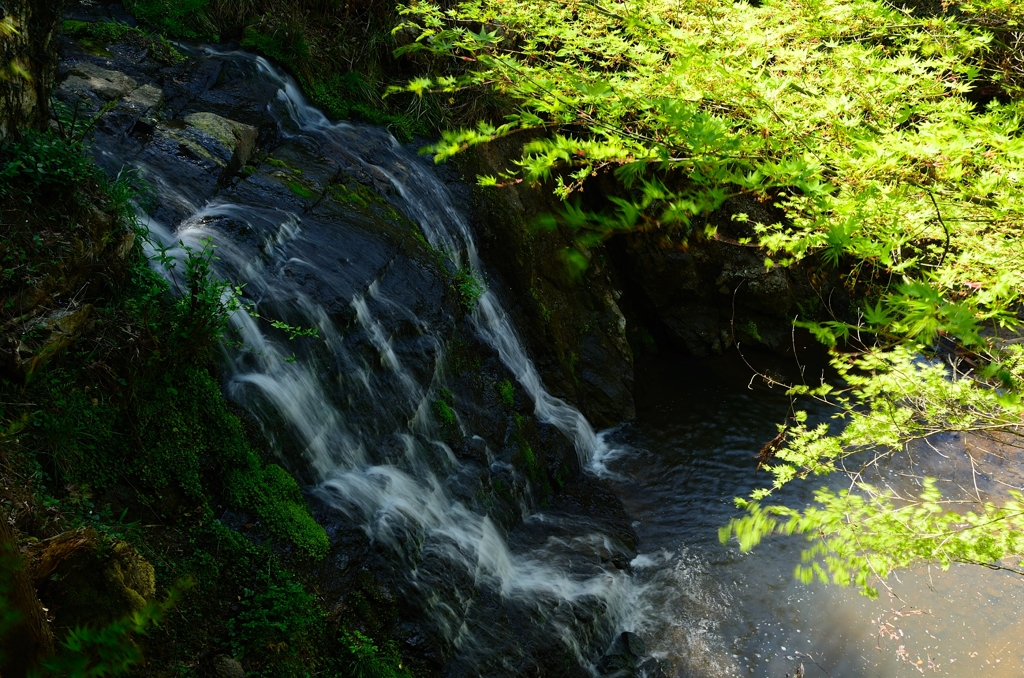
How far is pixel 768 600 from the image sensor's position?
6754mm

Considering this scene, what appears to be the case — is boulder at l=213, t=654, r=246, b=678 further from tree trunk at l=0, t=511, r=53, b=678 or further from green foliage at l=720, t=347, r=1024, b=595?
green foliage at l=720, t=347, r=1024, b=595

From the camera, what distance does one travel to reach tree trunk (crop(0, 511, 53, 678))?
178cm

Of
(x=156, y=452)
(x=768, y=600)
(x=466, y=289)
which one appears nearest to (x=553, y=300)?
(x=466, y=289)

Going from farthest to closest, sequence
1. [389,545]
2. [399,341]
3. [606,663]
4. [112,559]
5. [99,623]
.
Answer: [399,341]
[606,663]
[389,545]
[112,559]
[99,623]

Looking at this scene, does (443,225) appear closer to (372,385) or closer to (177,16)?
(372,385)

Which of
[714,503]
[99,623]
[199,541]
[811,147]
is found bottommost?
[714,503]

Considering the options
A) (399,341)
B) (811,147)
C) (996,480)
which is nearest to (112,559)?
(399,341)

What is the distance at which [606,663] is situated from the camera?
591 cm

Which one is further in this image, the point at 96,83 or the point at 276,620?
the point at 96,83

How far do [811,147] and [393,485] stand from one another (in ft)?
13.5

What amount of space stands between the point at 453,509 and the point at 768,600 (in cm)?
344

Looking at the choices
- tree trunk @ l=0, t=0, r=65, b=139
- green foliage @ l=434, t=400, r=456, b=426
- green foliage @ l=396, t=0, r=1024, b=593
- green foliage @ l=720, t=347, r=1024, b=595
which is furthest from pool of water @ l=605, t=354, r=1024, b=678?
tree trunk @ l=0, t=0, r=65, b=139

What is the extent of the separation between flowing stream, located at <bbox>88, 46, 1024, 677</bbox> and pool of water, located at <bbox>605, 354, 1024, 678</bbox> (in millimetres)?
20

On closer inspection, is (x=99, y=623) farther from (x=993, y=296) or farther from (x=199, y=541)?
(x=993, y=296)
